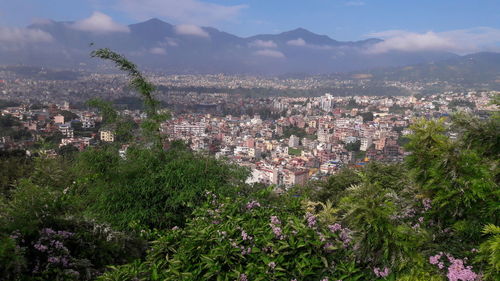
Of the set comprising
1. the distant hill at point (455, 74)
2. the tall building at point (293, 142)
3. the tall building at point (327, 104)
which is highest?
the distant hill at point (455, 74)

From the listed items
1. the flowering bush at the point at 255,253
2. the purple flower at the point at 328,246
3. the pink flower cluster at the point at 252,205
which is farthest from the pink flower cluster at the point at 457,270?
the pink flower cluster at the point at 252,205

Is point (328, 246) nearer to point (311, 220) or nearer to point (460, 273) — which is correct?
point (311, 220)

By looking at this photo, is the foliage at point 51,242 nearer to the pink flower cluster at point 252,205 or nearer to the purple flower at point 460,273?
the pink flower cluster at point 252,205

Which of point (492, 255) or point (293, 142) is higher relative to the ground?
point (492, 255)

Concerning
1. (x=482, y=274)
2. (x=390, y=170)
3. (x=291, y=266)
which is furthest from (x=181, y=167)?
(x=390, y=170)

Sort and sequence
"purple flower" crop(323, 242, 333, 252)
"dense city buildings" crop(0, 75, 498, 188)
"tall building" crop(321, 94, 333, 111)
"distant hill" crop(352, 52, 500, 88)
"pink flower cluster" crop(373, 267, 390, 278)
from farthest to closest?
"distant hill" crop(352, 52, 500, 88)
"tall building" crop(321, 94, 333, 111)
"dense city buildings" crop(0, 75, 498, 188)
"purple flower" crop(323, 242, 333, 252)
"pink flower cluster" crop(373, 267, 390, 278)

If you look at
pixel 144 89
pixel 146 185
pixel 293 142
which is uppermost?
pixel 144 89

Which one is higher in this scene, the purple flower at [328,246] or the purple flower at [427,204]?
the purple flower at [427,204]

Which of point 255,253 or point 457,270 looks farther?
point 255,253

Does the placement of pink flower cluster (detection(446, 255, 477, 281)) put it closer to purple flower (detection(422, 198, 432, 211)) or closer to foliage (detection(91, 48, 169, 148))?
purple flower (detection(422, 198, 432, 211))

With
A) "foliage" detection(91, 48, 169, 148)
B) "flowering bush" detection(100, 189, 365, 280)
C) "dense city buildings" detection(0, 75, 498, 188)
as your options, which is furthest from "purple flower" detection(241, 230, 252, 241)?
"dense city buildings" detection(0, 75, 498, 188)

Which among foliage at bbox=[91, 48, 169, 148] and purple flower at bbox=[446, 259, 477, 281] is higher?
foliage at bbox=[91, 48, 169, 148]

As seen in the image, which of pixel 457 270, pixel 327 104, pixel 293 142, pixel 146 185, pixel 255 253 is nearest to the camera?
pixel 457 270

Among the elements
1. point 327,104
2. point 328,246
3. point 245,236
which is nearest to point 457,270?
point 328,246
